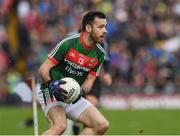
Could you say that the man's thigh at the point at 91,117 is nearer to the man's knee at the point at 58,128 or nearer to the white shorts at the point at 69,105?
the white shorts at the point at 69,105

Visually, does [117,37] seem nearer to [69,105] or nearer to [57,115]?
[69,105]

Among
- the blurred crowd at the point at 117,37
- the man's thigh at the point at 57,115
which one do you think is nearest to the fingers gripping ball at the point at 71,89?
the man's thigh at the point at 57,115

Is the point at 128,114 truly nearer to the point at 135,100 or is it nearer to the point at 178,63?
the point at 135,100

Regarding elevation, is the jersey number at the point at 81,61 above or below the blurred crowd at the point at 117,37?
above

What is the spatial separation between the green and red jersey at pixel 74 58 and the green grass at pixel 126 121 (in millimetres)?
3983

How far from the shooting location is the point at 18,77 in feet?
79.0

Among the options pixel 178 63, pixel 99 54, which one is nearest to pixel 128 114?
pixel 178 63

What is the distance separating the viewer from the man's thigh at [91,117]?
38.7 ft

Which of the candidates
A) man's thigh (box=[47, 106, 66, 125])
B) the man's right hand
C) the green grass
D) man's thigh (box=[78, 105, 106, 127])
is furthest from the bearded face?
the green grass

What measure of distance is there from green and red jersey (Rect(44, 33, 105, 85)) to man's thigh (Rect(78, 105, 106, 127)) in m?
0.49

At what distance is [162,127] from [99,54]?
656 cm

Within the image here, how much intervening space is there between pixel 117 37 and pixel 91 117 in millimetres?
13662

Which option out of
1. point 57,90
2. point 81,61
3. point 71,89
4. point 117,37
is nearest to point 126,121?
point 117,37

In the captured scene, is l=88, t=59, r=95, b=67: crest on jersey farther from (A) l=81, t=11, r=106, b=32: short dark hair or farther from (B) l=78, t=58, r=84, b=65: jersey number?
(A) l=81, t=11, r=106, b=32: short dark hair
